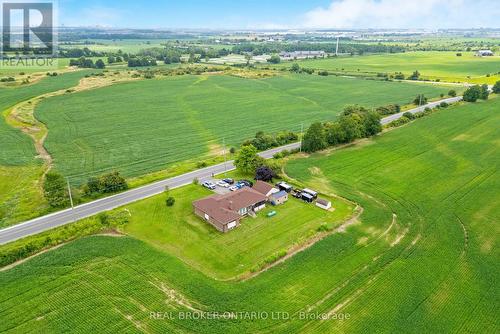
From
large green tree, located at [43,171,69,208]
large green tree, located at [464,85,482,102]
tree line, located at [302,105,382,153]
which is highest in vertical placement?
large green tree, located at [464,85,482,102]

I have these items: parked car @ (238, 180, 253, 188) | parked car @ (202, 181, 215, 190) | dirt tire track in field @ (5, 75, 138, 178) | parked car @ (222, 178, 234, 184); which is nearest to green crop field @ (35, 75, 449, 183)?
dirt tire track in field @ (5, 75, 138, 178)

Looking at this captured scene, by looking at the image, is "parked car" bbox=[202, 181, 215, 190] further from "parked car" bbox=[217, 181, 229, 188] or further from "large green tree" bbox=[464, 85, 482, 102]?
"large green tree" bbox=[464, 85, 482, 102]

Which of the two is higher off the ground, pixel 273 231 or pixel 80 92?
pixel 80 92

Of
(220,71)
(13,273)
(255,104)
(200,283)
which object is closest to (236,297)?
(200,283)

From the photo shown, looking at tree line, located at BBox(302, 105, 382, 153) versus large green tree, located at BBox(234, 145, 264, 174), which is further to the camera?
tree line, located at BBox(302, 105, 382, 153)

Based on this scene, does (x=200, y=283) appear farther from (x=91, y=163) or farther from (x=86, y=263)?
(x=91, y=163)
